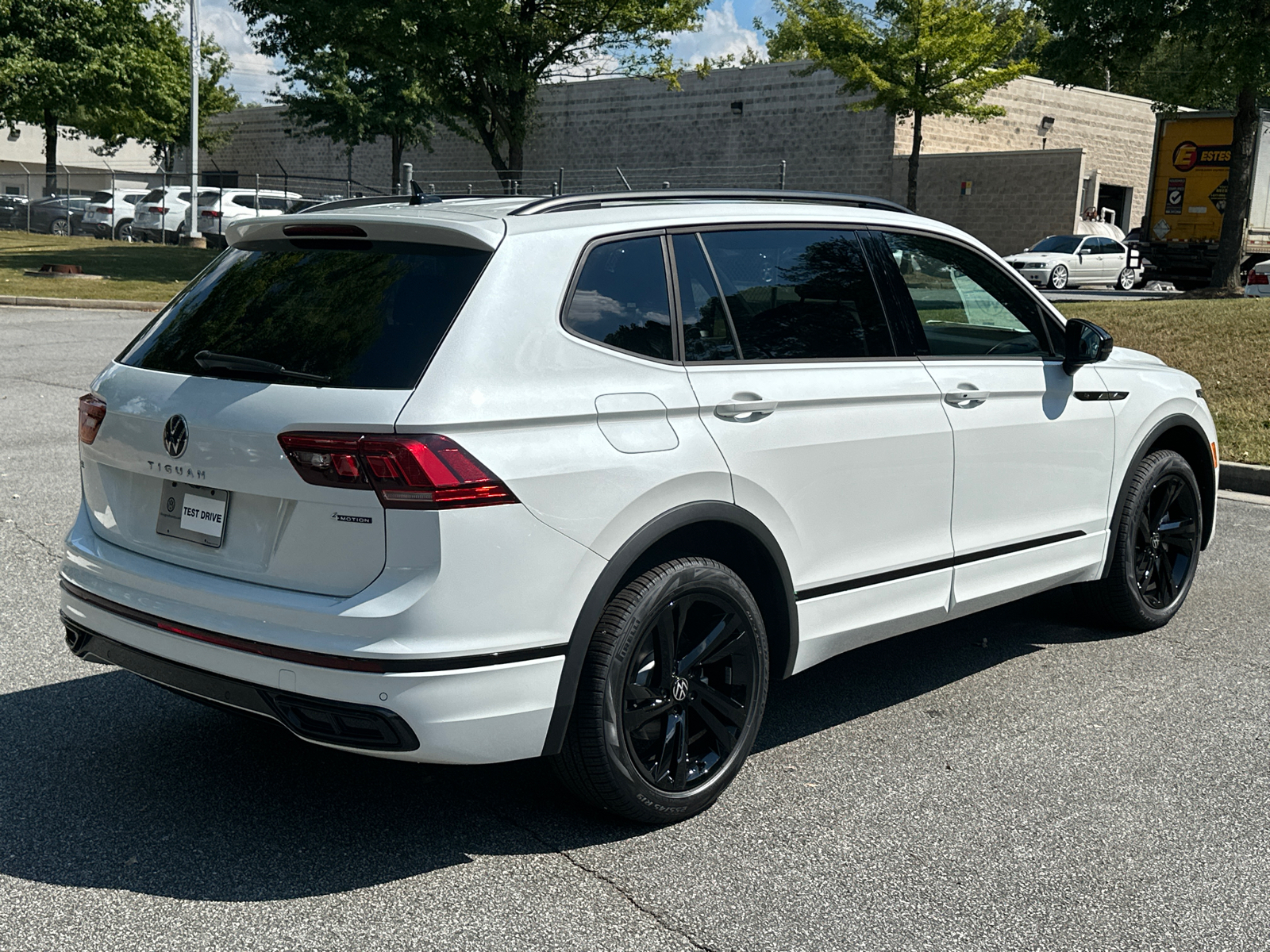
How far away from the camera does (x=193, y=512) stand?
3609 millimetres

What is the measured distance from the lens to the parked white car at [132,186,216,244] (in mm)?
38219

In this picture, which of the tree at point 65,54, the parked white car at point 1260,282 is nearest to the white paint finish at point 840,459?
the parked white car at point 1260,282

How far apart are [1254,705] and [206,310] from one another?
4.10 m

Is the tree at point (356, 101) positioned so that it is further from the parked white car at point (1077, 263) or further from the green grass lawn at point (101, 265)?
the parked white car at point (1077, 263)

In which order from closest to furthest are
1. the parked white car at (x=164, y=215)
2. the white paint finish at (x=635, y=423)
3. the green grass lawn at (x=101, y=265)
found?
1. the white paint finish at (x=635, y=423)
2. the green grass lawn at (x=101, y=265)
3. the parked white car at (x=164, y=215)

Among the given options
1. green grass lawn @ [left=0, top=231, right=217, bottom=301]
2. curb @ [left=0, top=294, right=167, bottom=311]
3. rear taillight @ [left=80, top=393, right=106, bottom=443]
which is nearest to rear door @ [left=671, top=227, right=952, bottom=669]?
rear taillight @ [left=80, top=393, right=106, bottom=443]

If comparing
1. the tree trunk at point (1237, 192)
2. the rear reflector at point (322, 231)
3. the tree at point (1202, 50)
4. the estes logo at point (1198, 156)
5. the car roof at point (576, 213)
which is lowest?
the rear reflector at point (322, 231)

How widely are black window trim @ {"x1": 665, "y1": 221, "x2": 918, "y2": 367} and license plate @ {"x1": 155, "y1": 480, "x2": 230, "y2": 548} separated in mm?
1388

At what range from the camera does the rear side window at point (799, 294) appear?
414cm

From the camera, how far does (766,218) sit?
434 centimetres

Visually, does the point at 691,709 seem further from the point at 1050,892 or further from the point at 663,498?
the point at 1050,892

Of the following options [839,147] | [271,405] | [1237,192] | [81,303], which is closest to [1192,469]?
[271,405]

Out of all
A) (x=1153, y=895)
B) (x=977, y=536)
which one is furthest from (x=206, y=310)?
(x=1153, y=895)

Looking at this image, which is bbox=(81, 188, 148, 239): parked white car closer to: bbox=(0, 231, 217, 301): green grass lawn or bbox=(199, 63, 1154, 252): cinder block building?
bbox=(0, 231, 217, 301): green grass lawn
